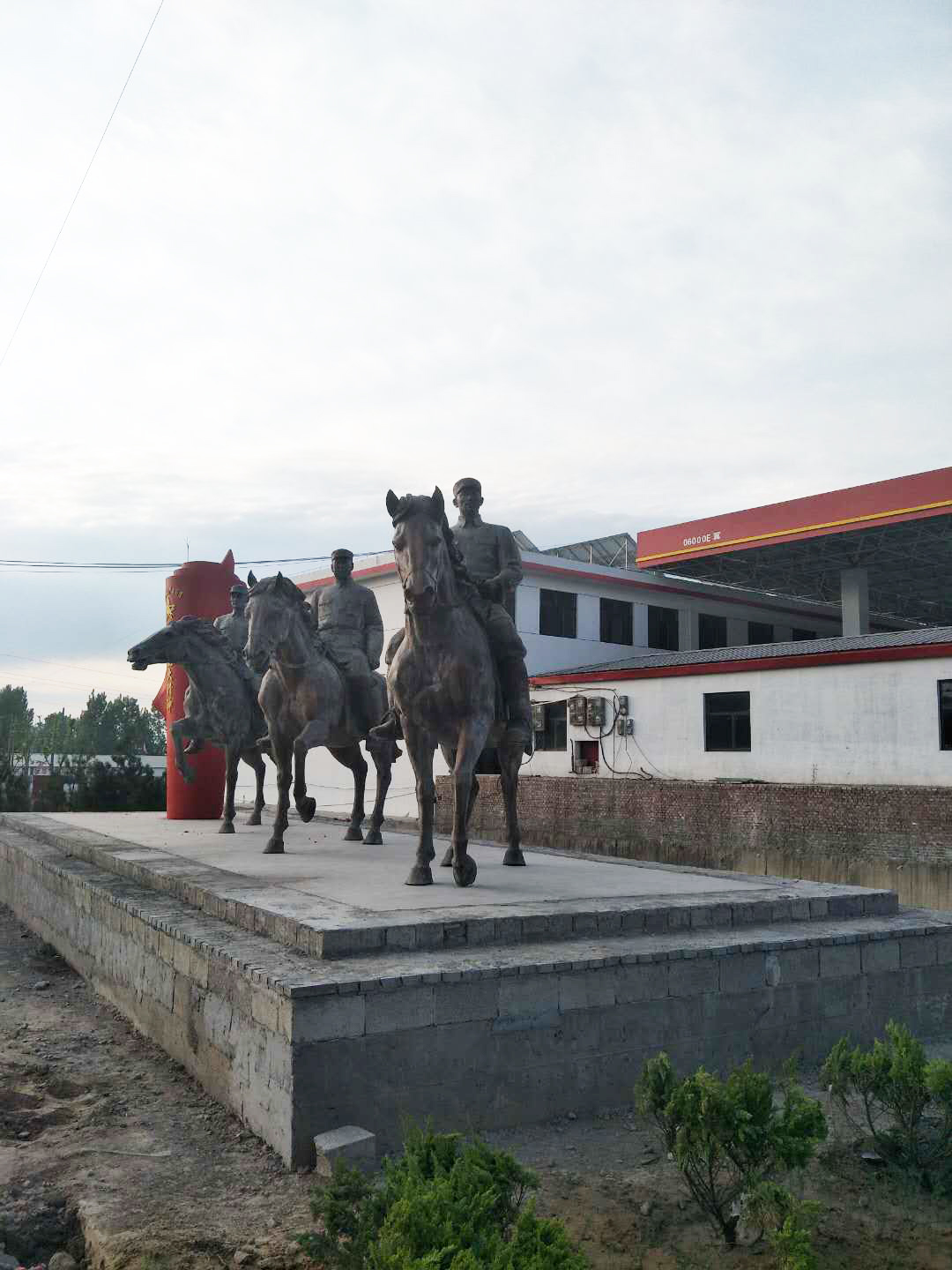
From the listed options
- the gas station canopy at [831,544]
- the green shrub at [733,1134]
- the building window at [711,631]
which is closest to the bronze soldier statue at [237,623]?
the green shrub at [733,1134]

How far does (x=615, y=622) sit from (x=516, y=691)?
2190 cm

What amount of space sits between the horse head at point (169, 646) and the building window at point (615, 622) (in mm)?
18332

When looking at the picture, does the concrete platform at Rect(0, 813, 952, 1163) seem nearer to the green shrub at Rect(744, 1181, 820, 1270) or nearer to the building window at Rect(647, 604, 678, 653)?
the green shrub at Rect(744, 1181, 820, 1270)

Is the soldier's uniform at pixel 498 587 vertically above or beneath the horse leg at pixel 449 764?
above

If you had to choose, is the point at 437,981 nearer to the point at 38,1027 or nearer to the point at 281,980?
the point at 281,980

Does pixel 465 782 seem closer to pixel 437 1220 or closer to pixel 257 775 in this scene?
pixel 437 1220

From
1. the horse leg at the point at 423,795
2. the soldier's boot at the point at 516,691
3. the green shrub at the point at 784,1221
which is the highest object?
the soldier's boot at the point at 516,691

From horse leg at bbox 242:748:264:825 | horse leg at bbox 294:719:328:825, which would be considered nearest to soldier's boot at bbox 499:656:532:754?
horse leg at bbox 294:719:328:825

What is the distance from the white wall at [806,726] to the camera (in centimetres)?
1767

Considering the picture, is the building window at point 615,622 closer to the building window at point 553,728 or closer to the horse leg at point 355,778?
the building window at point 553,728

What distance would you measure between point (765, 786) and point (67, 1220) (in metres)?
A: 16.1

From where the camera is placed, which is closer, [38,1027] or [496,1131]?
[496,1131]

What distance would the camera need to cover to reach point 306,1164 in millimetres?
4121

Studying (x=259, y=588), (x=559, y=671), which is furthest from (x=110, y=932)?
(x=559, y=671)
